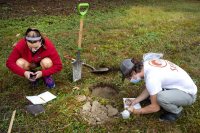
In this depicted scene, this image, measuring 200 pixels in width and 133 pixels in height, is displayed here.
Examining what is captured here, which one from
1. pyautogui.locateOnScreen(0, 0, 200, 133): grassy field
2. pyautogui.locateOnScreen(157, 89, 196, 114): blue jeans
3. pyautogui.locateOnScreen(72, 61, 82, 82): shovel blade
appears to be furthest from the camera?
pyautogui.locateOnScreen(72, 61, 82, 82): shovel blade

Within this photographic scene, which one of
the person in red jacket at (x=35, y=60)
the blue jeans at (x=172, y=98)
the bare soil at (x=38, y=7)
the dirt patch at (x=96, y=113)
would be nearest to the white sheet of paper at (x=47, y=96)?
the person in red jacket at (x=35, y=60)

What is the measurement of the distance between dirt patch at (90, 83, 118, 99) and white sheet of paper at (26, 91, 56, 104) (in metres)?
0.68

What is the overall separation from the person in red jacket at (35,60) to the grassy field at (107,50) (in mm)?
313

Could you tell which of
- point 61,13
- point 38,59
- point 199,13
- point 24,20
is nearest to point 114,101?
point 38,59

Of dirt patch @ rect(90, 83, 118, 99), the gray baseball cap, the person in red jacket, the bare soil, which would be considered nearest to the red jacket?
the person in red jacket

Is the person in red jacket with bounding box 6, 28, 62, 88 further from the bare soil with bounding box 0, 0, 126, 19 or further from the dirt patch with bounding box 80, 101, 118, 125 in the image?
the bare soil with bounding box 0, 0, 126, 19

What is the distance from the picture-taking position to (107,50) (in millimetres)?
6254

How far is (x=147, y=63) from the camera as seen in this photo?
3691 millimetres

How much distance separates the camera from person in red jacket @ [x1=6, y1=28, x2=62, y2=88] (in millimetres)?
4379

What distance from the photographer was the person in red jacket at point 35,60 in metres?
4.38

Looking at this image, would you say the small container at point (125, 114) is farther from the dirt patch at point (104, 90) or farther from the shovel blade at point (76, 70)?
the shovel blade at point (76, 70)

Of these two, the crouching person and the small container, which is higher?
the crouching person

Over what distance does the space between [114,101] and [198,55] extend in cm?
287

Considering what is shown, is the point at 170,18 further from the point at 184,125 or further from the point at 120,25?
the point at 184,125
